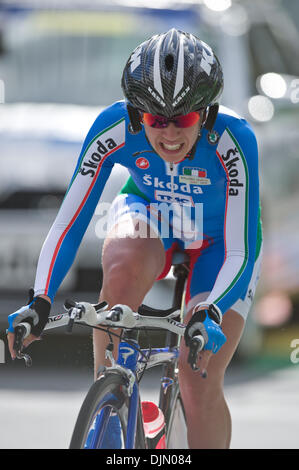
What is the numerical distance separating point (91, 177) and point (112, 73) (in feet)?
12.4

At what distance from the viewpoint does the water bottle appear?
146 inches

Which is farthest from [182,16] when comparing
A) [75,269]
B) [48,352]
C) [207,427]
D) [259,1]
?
[207,427]

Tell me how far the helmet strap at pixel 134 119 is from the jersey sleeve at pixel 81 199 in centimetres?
8

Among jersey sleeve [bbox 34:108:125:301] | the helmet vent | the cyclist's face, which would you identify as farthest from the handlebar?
the helmet vent

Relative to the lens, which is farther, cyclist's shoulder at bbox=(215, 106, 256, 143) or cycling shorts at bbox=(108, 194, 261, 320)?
cycling shorts at bbox=(108, 194, 261, 320)

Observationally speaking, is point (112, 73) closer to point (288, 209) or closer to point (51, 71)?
point (51, 71)

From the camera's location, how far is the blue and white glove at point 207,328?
3332mm

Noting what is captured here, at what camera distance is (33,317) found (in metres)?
3.49

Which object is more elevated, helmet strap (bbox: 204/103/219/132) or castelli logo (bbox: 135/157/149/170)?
helmet strap (bbox: 204/103/219/132)

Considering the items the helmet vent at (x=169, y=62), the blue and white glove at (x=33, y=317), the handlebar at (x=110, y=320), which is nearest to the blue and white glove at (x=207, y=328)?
the handlebar at (x=110, y=320)

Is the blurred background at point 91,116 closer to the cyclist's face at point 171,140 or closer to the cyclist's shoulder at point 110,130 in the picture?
the cyclist's shoulder at point 110,130

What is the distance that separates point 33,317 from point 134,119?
32.6 inches

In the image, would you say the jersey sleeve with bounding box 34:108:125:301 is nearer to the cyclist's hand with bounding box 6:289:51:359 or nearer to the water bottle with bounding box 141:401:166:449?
the cyclist's hand with bounding box 6:289:51:359

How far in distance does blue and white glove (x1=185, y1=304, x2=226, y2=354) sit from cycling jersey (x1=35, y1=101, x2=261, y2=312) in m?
0.17
